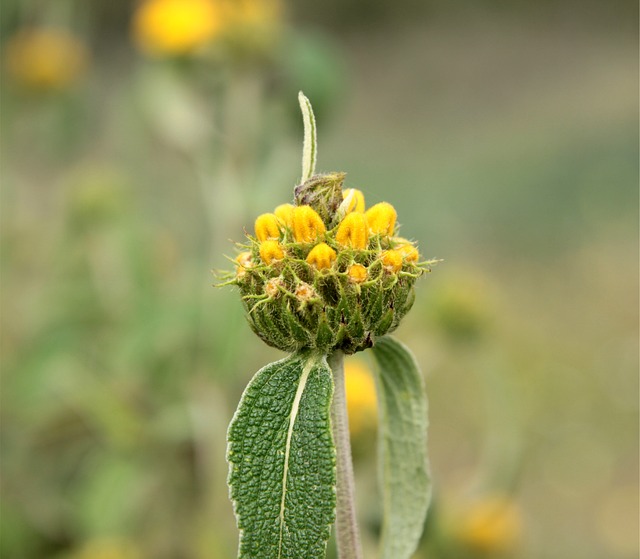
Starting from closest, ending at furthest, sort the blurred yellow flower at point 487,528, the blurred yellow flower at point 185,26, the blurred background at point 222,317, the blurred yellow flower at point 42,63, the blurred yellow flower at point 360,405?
the blurred yellow flower at point 360,405 → the blurred yellow flower at point 487,528 → the blurred background at point 222,317 → the blurred yellow flower at point 185,26 → the blurred yellow flower at point 42,63

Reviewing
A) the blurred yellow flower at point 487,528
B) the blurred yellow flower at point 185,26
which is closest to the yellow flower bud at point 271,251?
the blurred yellow flower at point 487,528

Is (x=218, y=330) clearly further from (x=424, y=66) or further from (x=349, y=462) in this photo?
(x=424, y=66)

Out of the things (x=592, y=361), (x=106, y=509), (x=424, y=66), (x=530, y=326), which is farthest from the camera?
(x=424, y=66)

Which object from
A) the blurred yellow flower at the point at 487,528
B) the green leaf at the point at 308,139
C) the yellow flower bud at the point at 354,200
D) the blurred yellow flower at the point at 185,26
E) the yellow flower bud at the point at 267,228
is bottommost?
the blurred yellow flower at the point at 487,528

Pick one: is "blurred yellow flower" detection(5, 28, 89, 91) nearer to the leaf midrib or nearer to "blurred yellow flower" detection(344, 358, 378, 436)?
"blurred yellow flower" detection(344, 358, 378, 436)

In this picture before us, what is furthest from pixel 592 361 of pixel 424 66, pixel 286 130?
pixel 424 66

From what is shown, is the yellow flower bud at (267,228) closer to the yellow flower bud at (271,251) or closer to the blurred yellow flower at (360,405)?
the yellow flower bud at (271,251)

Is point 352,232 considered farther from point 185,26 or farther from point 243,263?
point 185,26
